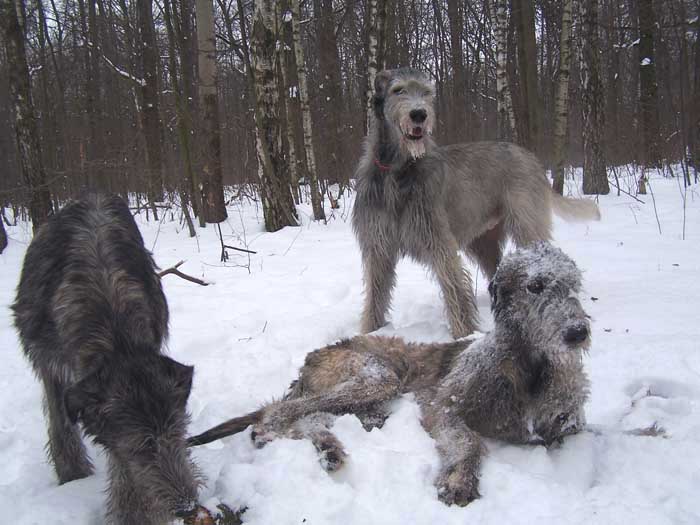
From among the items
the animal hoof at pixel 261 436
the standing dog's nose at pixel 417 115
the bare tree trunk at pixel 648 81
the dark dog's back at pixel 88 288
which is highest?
the bare tree trunk at pixel 648 81

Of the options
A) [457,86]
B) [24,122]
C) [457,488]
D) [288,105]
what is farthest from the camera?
[457,86]

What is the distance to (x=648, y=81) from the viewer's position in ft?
51.5

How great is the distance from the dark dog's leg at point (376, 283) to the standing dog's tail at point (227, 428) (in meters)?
1.99

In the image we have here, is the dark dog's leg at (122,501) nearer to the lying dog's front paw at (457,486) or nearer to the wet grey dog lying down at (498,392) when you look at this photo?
the wet grey dog lying down at (498,392)

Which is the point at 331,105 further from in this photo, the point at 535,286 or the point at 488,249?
the point at 535,286

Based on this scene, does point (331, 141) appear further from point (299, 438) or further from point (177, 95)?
point (299, 438)

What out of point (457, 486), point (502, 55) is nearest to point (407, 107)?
point (457, 486)

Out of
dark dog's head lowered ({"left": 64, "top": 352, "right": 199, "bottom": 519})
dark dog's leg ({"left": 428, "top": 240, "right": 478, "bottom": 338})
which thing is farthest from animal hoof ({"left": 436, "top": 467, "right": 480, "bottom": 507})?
dark dog's leg ({"left": 428, "top": 240, "right": 478, "bottom": 338})

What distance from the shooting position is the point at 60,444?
109 inches

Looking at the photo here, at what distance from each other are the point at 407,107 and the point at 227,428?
9.79 feet

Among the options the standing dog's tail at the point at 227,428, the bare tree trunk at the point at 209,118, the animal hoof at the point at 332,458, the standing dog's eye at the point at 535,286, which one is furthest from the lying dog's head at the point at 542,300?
the bare tree trunk at the point at 209,118

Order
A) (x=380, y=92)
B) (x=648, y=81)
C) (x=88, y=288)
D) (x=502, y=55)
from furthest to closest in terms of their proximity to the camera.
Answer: (x=648, y=81), (x=502, y=55), (x=380, y=92), (x=88, y=288)

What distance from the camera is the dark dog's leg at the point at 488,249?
5.84 metres

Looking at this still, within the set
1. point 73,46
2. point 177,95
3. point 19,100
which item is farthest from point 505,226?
point 73,46
